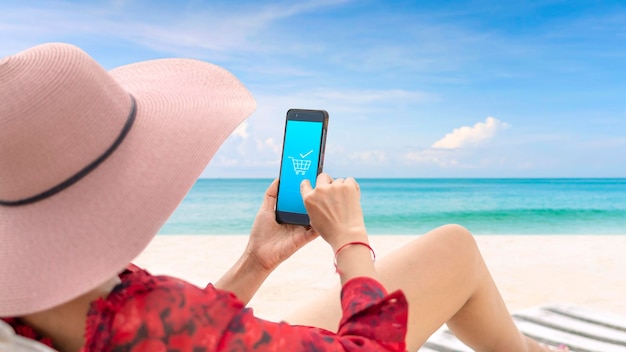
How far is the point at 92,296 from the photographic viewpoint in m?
1.02

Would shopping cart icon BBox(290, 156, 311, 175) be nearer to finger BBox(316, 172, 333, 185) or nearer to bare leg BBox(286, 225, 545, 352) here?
finger BBox(316, 172, 333, 185)

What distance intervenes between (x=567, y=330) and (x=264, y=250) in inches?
83.2

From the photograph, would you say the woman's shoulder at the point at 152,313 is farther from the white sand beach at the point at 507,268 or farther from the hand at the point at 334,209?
the white sand beach at the point at 507,268

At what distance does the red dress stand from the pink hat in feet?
0.23

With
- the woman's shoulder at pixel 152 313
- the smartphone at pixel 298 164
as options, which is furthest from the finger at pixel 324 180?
the woman's shoulder at pixel 152 313

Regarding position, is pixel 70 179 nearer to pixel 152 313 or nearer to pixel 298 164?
pixel 152 313

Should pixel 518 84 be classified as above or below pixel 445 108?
above

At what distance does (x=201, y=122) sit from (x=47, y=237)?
0.35 meters

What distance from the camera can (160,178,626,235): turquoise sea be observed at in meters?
19.4

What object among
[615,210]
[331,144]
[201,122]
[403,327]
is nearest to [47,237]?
[201,122]

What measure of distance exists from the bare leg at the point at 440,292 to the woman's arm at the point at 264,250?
0.17 metres

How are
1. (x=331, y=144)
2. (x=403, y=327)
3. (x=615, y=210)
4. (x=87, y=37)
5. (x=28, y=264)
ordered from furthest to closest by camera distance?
(x=331, y=144)
(x=87, y=37)
(x=615, y=210)
(x=403, y=327)
(x=28, y=264)

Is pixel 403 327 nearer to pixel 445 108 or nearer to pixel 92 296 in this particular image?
pixel 92 296

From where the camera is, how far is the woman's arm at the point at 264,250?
1693 millimetres
